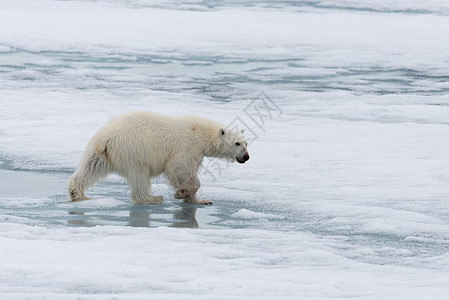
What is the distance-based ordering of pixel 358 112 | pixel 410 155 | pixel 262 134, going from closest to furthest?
1. pixel 410 155
2. pixel 262 134
3. pixel 358 112

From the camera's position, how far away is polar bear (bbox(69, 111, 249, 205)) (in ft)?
18.4

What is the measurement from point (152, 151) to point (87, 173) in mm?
487

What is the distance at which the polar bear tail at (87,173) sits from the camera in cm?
562

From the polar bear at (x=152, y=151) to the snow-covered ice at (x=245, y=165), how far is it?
0.56 ft

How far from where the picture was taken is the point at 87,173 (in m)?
5.64

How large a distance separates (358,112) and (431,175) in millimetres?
2996

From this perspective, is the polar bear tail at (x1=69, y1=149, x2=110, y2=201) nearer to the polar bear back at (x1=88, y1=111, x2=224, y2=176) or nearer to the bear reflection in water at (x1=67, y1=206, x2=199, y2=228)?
the polar bear back at (x1=88, y1=111, x2=224, y2=176)

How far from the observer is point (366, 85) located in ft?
38.3

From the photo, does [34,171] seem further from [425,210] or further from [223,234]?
[425,210]

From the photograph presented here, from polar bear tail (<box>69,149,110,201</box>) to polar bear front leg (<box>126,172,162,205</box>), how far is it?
20cm

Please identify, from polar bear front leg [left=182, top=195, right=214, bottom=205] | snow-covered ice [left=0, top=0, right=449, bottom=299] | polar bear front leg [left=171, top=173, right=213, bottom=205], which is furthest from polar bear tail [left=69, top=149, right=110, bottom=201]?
polar bear front leg [left=182, top=195, right=214, bottom=205]

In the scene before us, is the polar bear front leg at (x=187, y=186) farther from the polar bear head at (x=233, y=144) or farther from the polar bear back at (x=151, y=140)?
the polar bear head at (x=233, y=144)

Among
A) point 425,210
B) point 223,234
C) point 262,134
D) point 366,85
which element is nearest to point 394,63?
point 366,85

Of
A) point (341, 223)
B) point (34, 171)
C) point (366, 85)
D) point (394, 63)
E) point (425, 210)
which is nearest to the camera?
point (341, 223)
